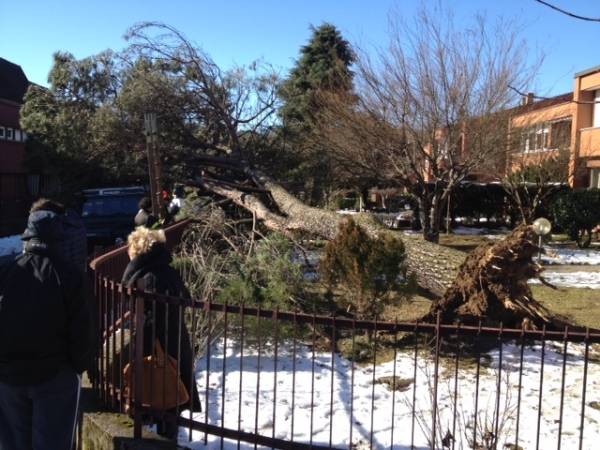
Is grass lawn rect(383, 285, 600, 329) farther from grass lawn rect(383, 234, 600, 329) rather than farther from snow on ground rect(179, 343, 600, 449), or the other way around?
snow on ground rect(179, 343, 600, 449)

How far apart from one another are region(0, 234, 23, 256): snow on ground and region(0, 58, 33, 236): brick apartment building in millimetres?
8176

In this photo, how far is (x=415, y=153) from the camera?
49.9 ft

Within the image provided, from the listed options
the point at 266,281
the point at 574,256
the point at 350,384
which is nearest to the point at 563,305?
the point at 266,281

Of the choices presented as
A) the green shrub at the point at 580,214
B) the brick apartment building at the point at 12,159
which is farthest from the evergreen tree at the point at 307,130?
the brick apartment building at the point at 12,159

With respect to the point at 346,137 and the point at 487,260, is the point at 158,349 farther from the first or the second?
the point at 346,137

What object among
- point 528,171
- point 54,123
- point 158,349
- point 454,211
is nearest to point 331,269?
point 158,349

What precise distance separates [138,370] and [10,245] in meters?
15.8

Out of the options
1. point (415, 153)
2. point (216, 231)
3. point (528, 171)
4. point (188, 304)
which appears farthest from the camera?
point (528, 171)

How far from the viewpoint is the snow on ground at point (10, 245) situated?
627 inches

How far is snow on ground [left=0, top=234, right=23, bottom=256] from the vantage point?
15.9 metres

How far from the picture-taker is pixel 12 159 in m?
29.4

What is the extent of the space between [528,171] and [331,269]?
1531 centimetres

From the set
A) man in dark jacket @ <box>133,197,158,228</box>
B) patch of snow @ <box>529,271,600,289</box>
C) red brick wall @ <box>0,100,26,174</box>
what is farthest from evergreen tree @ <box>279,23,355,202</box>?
red brick wall @ <box>0,100,26,174</box>

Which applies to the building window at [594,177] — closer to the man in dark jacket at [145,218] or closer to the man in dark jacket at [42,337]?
the man in dark jacket at [145,218]
